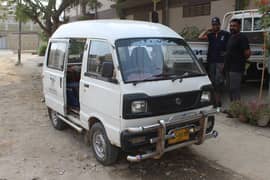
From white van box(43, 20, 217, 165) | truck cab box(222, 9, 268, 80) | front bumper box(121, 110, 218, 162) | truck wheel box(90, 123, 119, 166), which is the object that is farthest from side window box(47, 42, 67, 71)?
truck cab box(222, 9, 268, 80)

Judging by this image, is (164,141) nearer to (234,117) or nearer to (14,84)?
(234,117)

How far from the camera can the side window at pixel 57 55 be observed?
18.2 ft

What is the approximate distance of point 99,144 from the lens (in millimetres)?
4527

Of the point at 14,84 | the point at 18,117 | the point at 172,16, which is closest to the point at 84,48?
the point at 18,117

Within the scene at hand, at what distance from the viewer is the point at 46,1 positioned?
49.4 ft

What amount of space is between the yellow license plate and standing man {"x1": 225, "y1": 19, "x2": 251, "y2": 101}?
293 cm

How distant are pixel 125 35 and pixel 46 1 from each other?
477 inches

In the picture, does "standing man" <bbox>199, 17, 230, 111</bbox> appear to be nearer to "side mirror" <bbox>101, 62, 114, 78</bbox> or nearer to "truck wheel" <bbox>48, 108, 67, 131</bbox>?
"truck wheel" <bbox>48, 108, 67, 131</bbox>

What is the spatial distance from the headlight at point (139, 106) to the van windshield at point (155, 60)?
0.32 m

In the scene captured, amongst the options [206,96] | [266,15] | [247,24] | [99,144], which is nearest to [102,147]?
[99,144]

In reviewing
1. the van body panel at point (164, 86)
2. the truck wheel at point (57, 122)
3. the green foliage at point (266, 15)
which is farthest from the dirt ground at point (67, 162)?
the green foliage at point (266, 15)

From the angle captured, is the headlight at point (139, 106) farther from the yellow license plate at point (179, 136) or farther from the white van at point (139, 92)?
the yellow license plate at point (179, 136)

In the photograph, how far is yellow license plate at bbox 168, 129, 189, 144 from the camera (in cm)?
403

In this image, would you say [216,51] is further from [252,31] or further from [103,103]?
[103,103]
